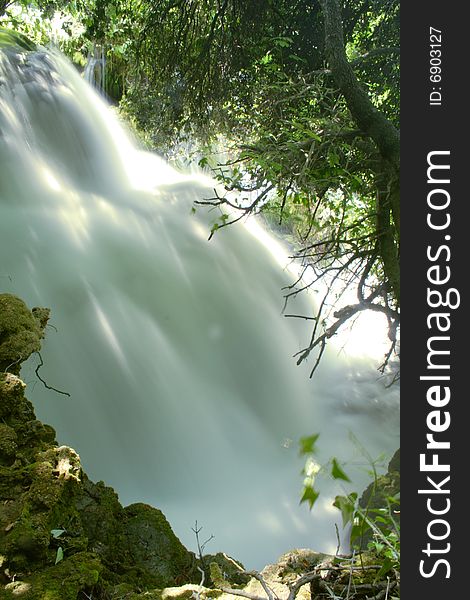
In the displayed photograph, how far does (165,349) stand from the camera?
20.6 feet

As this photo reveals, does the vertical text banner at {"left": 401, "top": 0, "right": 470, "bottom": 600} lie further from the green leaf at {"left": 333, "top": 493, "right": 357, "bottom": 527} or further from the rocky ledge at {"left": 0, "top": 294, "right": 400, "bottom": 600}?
the rocky ledge at {"left": 0, "top": 294, "right": 400, "bottom": 600}

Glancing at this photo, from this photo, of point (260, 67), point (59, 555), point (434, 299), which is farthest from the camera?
point (260, 67)

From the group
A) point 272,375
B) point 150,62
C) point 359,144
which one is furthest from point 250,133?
point 272,375

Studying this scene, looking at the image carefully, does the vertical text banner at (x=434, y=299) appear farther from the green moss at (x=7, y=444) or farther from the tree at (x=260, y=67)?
the tree at (x=260, y=67)

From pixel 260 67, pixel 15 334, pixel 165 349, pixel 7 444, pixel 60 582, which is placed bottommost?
pixel 60 582

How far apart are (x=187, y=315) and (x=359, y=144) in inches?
152

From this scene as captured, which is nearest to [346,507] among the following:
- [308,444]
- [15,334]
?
[308,444]

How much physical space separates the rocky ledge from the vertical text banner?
338mm

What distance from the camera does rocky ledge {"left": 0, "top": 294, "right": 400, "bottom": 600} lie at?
176cm

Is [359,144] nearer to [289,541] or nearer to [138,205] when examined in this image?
[289,541]

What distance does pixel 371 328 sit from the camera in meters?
8.59

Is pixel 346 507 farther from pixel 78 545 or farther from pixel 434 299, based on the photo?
pixel 78 545

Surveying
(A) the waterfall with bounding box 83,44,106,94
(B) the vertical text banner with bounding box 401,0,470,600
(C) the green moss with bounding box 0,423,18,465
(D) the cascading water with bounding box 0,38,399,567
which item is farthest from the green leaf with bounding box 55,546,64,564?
(A) the waterfall with bounding box 83,44,106,94

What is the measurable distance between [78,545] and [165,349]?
430 centimetres
